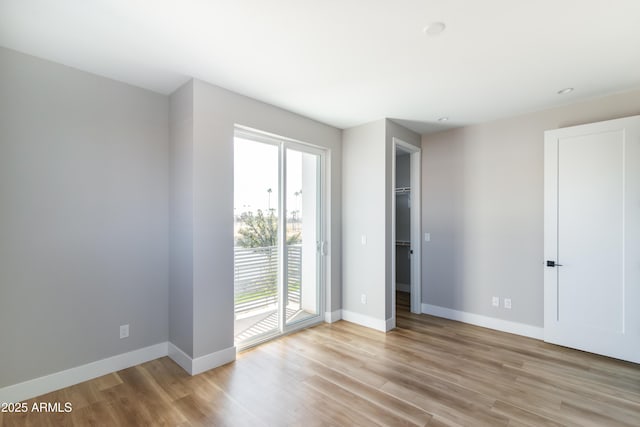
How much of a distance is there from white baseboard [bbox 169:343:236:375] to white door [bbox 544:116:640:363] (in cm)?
358

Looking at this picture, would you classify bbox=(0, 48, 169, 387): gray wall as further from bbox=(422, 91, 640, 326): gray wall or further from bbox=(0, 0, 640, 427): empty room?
bbox=(422, 91, 640, 326): gray wall

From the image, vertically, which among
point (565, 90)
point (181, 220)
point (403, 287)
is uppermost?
point (565, 90)

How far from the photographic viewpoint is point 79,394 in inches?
93.7

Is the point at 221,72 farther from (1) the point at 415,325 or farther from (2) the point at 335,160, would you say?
(1) the point at 415,325

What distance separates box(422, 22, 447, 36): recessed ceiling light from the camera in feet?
6.37

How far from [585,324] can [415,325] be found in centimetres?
180

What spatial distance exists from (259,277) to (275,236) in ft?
1.71

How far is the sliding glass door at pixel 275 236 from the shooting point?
323 centimetres

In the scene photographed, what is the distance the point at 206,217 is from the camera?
281cm

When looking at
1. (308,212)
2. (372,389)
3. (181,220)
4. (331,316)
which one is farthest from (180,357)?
(308,212)

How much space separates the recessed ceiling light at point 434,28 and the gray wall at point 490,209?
7.85ft

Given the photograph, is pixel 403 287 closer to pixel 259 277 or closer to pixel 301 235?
pixel 301 235

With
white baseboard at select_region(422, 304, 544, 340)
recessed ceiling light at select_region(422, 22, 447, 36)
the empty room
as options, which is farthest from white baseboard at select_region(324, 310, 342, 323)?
recessed ceiling light at select_region(422, 22, 447, 36)

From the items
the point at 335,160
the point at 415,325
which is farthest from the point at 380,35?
the point at 415,325
